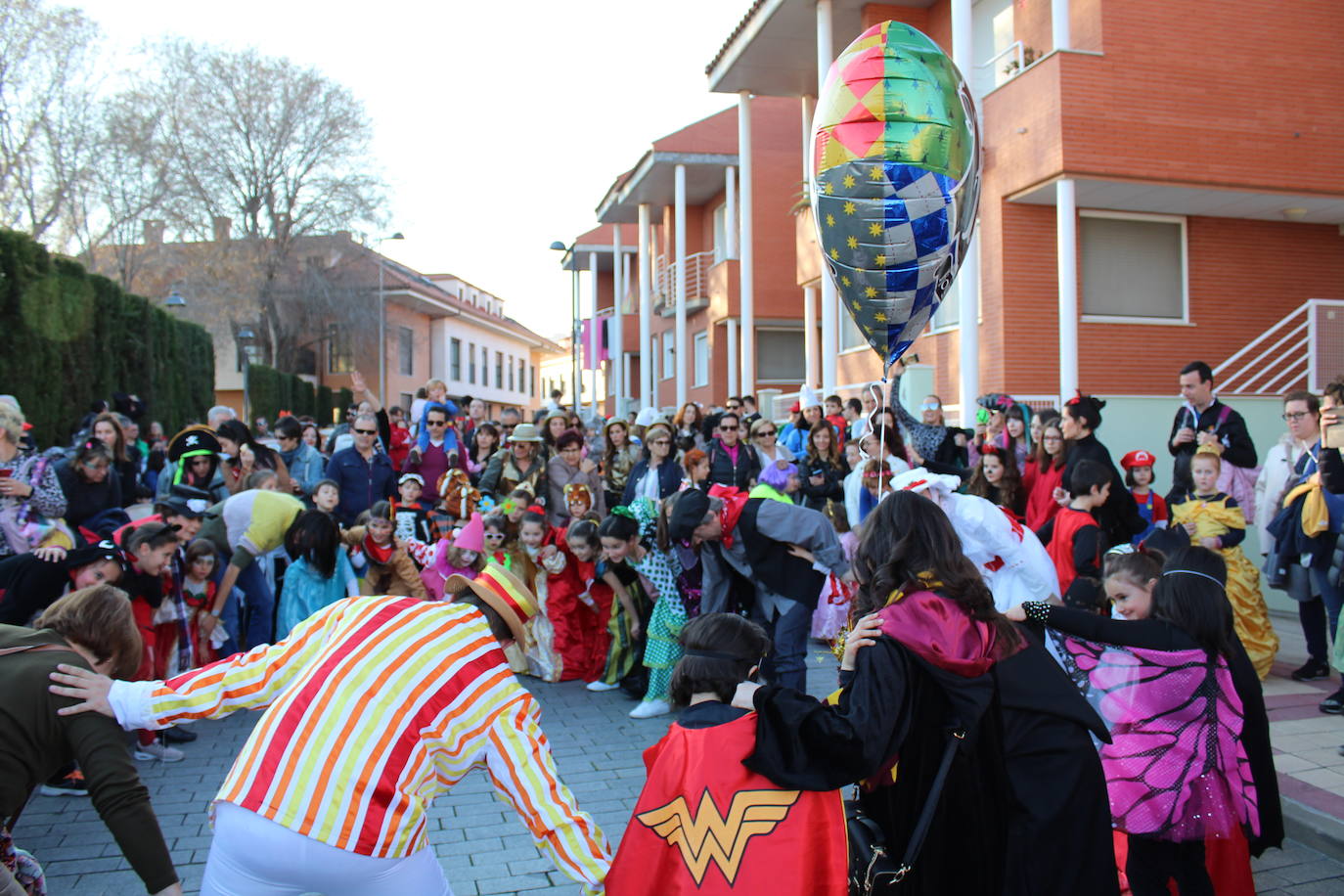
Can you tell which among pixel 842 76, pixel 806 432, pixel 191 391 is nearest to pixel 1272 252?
pixel 806 432

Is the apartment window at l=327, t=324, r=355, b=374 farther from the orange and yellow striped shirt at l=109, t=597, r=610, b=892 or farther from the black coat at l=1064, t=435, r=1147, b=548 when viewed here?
the orange and yellow striped shirt at l=109, t=597, r=610, b=892

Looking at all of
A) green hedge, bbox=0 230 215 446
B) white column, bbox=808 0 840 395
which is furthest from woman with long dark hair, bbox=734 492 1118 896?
green hedge, bbox=0 230 215 446

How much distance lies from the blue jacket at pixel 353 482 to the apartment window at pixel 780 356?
52.5 feet

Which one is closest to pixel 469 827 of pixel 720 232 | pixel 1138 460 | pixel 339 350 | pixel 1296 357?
pixel 1138 460

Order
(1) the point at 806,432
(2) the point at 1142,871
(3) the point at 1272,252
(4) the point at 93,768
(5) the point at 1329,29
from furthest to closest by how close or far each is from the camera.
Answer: (3) the point at 1272,252 → (5) the point at 1329,29 → (1) the point at 806,432 → (2) the point at 1142,871 → (4) the point at 93,768

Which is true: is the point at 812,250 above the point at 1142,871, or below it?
above

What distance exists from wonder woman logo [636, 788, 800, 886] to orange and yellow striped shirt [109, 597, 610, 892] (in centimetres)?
24

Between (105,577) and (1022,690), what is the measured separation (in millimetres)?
4612

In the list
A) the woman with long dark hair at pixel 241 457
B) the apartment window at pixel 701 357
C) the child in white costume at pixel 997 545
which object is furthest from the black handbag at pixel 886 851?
the apartment window at pixel 701 357

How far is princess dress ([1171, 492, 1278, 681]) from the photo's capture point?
22.0 ft

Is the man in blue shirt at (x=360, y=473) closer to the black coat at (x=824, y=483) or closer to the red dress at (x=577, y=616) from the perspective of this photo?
the red dress at (x=577, y=616)

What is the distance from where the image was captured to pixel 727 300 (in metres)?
22.7

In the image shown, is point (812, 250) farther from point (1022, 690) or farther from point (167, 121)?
point (167, 121)

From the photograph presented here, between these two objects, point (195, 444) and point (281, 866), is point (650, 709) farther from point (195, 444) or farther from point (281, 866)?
point (195, 444)
